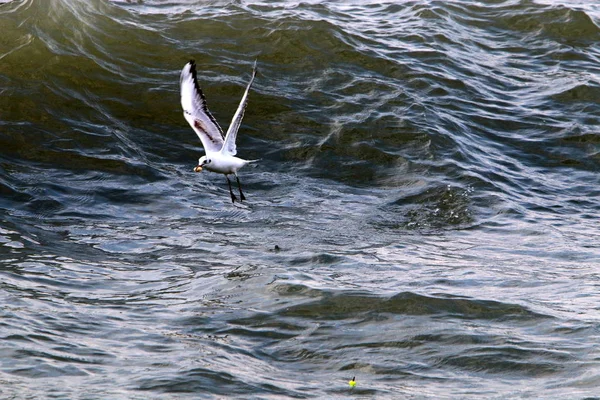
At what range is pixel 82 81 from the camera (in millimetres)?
12250

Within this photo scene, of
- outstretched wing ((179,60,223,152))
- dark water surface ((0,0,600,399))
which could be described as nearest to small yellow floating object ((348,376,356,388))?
dark water surface ((0,0,600,399))

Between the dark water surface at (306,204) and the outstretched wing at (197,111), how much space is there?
77cm

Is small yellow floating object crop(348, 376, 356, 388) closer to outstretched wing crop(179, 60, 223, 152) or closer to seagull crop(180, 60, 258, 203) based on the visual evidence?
seagull crop(180, 60, 258, 203)

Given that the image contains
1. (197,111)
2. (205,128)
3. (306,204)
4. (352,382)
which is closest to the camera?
(352,382)

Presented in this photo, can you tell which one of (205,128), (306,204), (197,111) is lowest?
(306,204)

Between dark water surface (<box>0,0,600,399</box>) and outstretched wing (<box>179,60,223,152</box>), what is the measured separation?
767mm

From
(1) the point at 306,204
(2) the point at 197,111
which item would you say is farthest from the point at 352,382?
(1) the point at 306,204

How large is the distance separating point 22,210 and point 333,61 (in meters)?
6.14

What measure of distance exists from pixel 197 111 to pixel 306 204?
5.34 ft

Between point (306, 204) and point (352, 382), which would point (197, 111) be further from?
point (352, 382)

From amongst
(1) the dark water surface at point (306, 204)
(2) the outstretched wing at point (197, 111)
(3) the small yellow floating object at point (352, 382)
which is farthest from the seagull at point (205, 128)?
(3) the small yellow floating object at point (352, 382)

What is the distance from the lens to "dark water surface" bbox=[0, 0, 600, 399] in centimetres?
591

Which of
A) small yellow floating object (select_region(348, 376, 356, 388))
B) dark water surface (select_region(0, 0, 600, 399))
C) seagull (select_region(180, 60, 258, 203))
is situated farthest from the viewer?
seagull (select_region(180, 60, 258, 203))

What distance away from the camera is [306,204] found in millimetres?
9875
